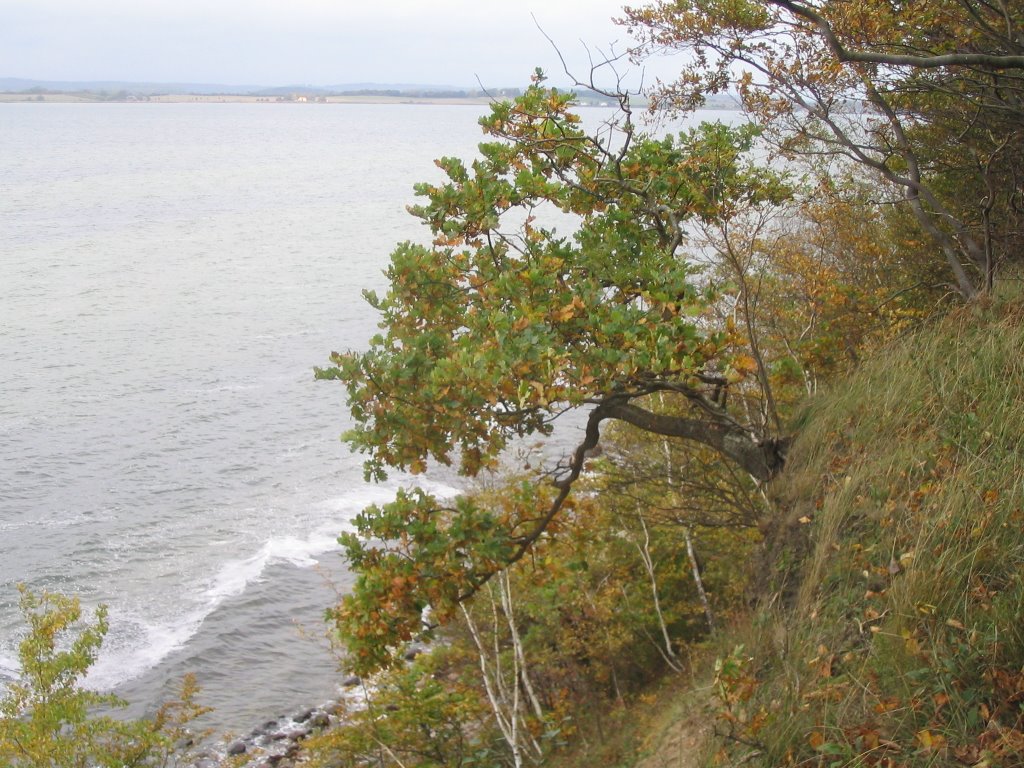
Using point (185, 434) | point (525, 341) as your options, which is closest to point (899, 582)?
point (525, 341)

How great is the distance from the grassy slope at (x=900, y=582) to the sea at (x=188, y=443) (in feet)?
50.8

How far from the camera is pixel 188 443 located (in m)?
30.3

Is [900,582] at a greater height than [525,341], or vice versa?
[525,341]

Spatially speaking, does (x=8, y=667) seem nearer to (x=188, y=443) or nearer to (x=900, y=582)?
(x=188, y=443)

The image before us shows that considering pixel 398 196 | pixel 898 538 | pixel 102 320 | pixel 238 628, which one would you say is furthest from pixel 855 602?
pixel 398 196

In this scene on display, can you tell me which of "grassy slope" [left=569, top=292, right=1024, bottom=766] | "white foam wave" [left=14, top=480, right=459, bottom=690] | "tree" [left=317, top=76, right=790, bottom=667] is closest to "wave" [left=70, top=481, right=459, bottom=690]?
"white foam wave" [left=14, top=480, right=459, bottom=690]

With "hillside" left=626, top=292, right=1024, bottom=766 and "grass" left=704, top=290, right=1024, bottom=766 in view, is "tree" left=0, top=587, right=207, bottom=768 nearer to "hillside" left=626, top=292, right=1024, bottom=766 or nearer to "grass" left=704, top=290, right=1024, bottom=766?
"hillside" left=626, top=292, right=1024, bottom=766

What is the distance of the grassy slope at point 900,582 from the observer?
488 centimetres

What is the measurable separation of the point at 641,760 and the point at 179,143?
5942 inches

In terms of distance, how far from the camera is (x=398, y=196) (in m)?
80.5

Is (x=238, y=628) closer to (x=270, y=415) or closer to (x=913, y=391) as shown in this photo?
(x=270, y=415)

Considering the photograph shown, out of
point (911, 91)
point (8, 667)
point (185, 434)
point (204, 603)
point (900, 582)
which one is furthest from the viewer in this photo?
point (185, 434)

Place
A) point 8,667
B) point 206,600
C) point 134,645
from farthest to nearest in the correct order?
1. point 206,600
2. point 134,645
3. point 8,667

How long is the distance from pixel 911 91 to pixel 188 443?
82.3 feet
